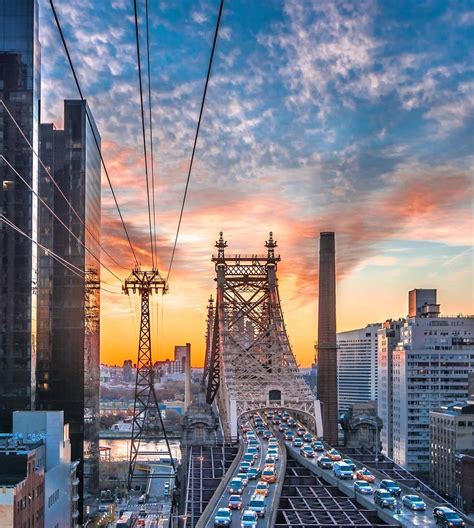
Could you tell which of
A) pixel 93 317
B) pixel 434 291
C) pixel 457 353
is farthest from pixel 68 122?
pixel 434 291

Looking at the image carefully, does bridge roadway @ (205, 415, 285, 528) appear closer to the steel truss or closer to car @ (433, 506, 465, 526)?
car @ (433, 506, 465, 526)

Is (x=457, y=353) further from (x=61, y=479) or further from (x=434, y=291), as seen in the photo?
(x=61, y=479)

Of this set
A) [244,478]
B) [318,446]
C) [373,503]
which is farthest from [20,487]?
[318,446]

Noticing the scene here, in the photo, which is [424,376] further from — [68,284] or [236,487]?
[236,487]

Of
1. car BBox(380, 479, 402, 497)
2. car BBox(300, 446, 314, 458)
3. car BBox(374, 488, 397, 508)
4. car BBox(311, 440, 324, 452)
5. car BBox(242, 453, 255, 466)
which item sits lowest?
car BBox(311, 440, 324, 452)

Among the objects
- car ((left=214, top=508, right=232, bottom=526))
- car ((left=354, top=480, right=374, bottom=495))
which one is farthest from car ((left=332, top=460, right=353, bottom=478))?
car ((left=214, top=508, right=232, bottom=526))
